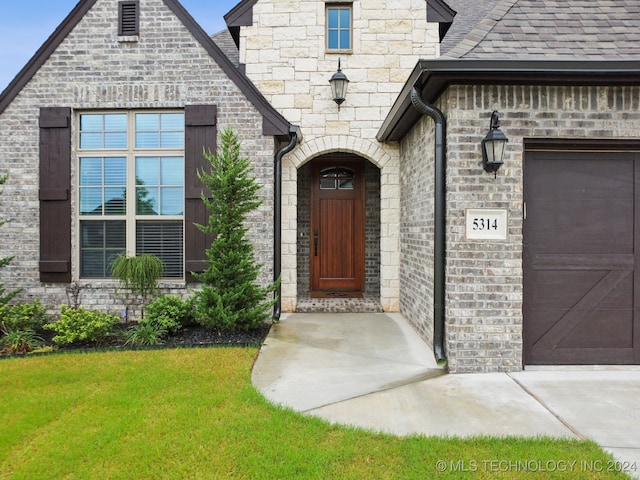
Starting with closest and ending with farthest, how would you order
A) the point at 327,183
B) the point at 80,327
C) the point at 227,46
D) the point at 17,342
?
1. the point at 17,342
2. the point at 80,327
3. the point at 227,46
4. the point at 327,183

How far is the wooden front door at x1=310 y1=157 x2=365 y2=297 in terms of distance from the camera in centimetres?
817

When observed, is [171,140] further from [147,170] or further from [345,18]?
[345,18]

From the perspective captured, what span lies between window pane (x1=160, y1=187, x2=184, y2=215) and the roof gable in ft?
5.18

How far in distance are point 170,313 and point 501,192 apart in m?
4.21

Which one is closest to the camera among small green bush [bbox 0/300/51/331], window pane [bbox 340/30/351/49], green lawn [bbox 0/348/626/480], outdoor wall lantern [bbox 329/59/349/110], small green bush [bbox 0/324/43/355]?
green lawn [bbox 0/348/626/480]

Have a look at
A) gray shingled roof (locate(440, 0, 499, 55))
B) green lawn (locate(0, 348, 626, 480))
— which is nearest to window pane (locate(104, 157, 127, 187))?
green lawn (locate(0, 348, 626, 480))

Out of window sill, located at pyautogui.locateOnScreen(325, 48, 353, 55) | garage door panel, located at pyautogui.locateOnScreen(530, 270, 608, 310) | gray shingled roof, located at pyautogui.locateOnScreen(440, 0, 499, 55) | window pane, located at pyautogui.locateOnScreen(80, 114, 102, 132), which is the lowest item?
garage door panel, located at pyautogui.locateOnScreen(530, 270, 608, 310)

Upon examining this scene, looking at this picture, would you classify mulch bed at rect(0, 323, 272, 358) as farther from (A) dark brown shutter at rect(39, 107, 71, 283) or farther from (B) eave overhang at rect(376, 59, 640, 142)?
(B) eave overhang at rect(376, 59, 640, 142)

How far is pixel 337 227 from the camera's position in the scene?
323 inches

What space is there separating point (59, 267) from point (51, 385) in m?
2.79

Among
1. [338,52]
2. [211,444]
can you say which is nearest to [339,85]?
[338,52]

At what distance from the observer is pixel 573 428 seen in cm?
286

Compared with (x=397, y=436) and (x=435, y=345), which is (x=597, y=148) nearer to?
(x=435, y=345)

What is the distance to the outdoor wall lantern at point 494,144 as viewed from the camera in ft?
12.5
